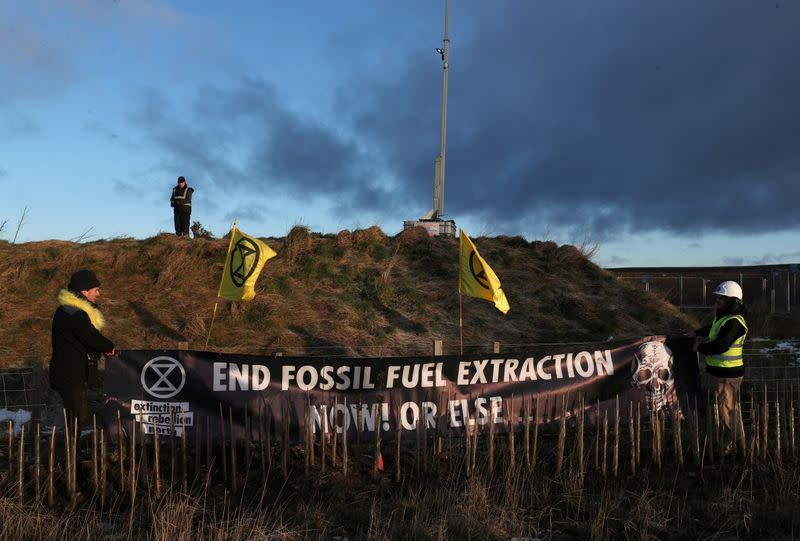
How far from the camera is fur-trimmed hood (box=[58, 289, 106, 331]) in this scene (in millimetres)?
7650

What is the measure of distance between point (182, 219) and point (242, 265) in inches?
469

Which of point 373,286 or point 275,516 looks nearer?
point 275,516

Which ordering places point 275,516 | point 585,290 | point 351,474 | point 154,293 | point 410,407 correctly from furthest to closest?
1. point 585,290
2. point 154,293
3. point 410,407
4. point 351,474
5. point 275,516

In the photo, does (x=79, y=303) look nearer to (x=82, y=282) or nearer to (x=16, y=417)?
(x=82, y=282)

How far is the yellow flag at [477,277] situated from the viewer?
34.7 ft

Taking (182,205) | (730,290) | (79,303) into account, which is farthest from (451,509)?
(182,205)

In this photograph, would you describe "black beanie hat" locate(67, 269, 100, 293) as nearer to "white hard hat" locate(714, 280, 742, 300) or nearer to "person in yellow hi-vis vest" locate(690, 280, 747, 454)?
"person in yellow hi-vis vest" locate(690, 280, 747, 454)

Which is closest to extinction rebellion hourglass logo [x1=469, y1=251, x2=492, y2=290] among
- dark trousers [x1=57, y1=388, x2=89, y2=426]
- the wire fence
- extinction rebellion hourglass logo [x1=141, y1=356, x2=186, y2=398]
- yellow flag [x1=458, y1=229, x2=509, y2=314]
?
yellow flag [x1=458, y1=229, x2=509, y2=314]

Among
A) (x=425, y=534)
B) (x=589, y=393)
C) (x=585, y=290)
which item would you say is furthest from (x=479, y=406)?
(x=585, y=290)

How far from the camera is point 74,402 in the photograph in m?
7.70

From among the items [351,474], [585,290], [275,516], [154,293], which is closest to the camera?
[275,516]

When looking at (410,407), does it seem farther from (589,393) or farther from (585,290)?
(585,290)

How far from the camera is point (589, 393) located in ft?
31.5

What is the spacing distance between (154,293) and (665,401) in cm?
1391
